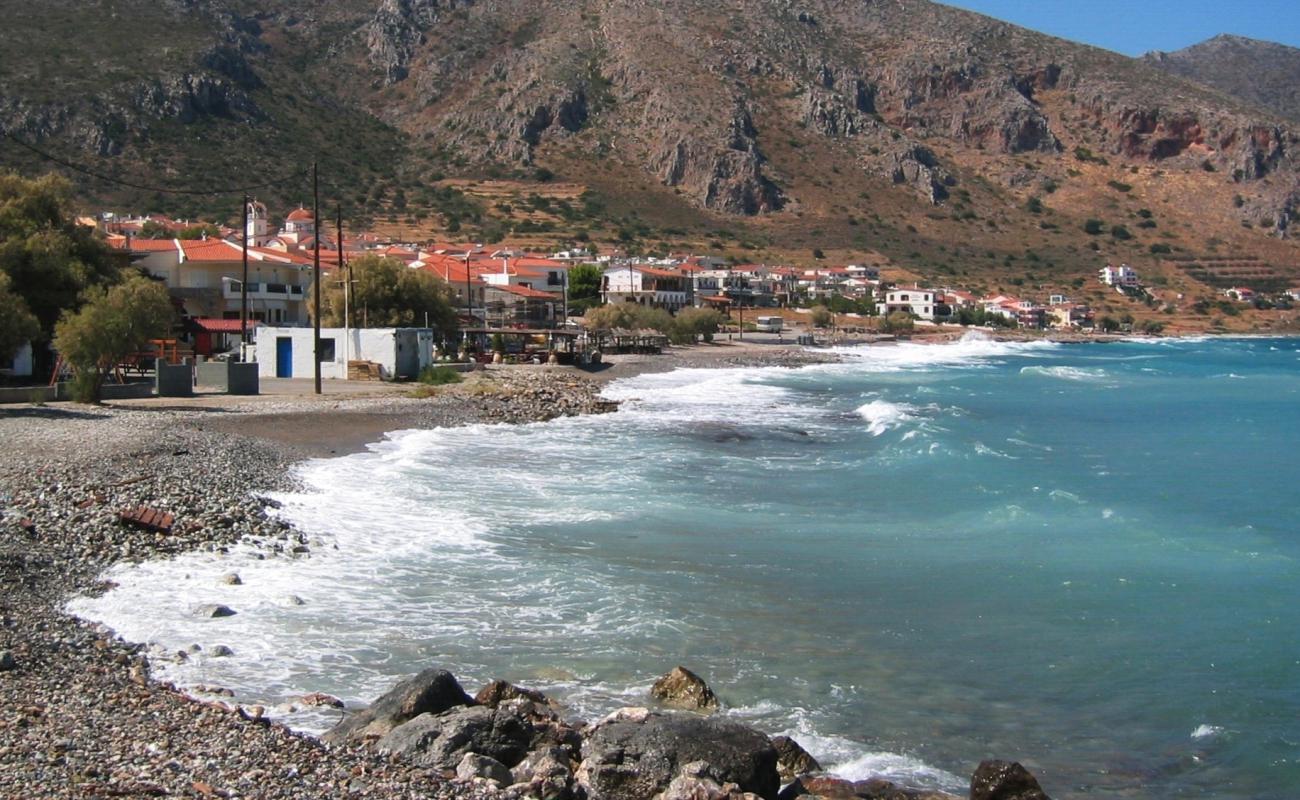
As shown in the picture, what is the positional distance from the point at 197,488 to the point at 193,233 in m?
54.5

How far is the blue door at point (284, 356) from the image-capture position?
1686 inches

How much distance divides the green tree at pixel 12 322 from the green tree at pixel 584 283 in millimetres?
58833

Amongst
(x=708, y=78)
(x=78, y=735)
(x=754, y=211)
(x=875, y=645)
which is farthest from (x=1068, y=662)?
(x=708, y=78)

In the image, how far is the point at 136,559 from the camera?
47.3ft

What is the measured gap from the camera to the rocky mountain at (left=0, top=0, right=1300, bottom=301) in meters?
117

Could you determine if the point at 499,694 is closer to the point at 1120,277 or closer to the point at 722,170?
the point at 722,170

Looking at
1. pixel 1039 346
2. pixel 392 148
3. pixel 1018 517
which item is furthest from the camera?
pixel 392 148

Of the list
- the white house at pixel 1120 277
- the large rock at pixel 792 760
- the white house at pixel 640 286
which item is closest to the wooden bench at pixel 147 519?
the large rock at pixel 792 760

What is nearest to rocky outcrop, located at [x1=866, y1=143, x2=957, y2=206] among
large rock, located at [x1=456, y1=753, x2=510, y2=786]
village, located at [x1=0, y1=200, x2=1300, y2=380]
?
village, located at [x1=0, y1=200, x2=1300, y2=380]

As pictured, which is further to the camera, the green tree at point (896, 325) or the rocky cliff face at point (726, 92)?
the rocky cliff face at point (726, 92)

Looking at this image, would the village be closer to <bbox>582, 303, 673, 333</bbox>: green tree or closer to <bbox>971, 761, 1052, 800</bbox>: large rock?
<bbox>582, 303, 673, 333</bbox>: green tree

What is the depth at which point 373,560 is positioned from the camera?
16.0 m

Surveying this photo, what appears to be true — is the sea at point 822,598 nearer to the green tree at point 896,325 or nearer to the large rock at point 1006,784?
the large rock at point 1006,784

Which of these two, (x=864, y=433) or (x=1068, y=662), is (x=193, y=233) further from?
(x=1068, y=662)
